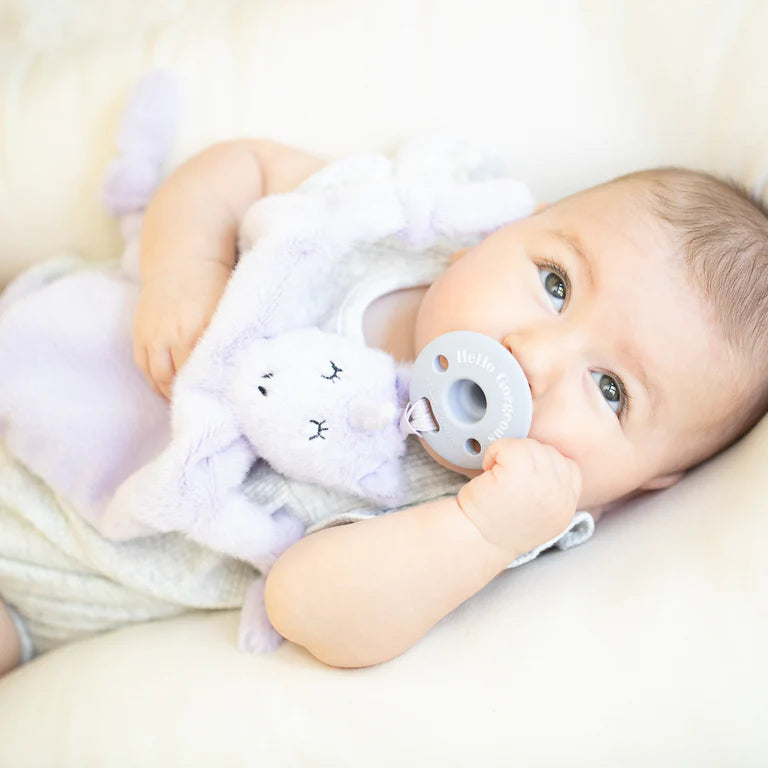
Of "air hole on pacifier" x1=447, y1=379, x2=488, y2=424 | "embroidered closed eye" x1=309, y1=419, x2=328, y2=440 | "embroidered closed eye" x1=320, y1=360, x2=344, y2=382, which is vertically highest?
"embroidered closed eye" x1=320, y1=360, x2=344, y2=382

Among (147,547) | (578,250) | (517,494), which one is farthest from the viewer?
(147,547)

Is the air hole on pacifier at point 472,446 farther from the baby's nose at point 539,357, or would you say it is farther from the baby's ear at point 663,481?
the baby's ear at point 663,481

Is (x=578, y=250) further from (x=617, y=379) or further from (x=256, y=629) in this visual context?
(x=256, y=629)

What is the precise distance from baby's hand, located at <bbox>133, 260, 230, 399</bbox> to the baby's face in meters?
0.28

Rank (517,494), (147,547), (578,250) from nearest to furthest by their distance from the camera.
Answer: (517,494)
(578,250)
(147,547)

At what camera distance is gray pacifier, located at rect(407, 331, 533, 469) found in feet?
2.61

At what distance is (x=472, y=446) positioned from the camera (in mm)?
853

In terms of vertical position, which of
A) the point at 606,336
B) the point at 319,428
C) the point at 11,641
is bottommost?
the point at 11,641

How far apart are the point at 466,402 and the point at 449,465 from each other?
0.29 ft

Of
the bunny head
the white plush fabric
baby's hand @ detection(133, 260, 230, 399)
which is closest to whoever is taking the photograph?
the white plush fabric

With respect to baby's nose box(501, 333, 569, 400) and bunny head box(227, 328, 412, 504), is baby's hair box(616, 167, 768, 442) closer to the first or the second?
baby's nose box(501, 333, 569, 400)

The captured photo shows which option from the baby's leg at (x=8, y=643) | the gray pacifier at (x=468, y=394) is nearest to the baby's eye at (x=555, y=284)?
the gray pacifier at (x=468, y=394)

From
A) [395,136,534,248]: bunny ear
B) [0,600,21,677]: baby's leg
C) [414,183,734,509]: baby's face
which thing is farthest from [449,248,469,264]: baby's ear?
[0,600,21,677]: baby's leg

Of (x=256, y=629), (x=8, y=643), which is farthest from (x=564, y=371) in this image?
(x=8, y=643)
